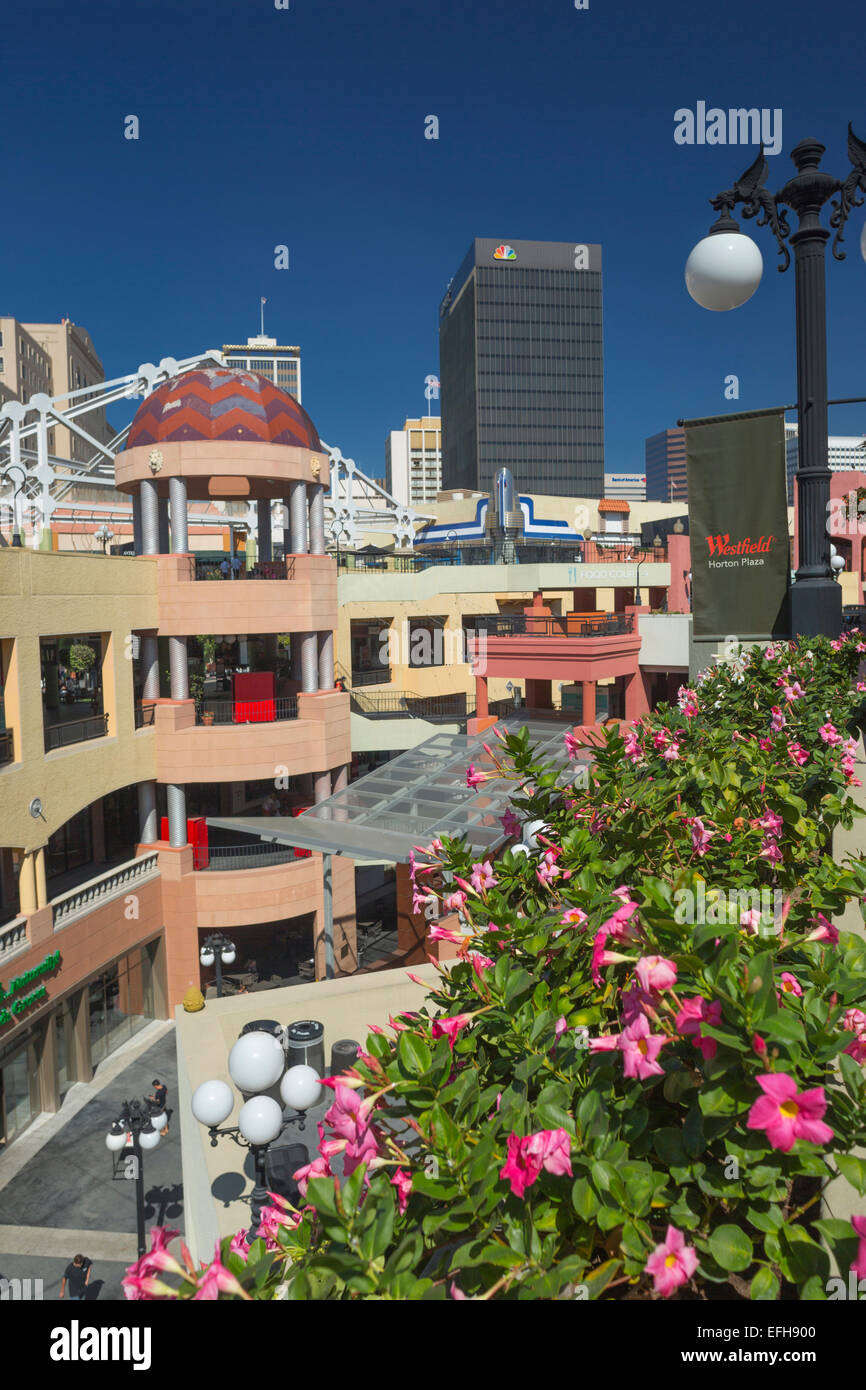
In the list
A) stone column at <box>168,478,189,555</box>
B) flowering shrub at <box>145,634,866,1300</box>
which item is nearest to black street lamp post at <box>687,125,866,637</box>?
flowering shrub at <box>145,634,866,1300</box>

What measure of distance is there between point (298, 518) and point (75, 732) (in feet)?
33.0

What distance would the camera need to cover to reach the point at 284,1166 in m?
9.22

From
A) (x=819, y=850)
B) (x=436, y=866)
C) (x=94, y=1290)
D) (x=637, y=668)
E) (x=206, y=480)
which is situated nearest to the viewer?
(x=436, y=866)

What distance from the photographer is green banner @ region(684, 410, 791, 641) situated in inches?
325

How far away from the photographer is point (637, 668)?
28672 millimetres

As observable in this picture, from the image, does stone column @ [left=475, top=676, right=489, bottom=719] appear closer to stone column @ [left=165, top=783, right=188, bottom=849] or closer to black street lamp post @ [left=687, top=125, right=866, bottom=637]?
stone column @ [left=165, top=783, right=188, bottom=849]

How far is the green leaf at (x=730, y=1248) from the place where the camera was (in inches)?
74.4

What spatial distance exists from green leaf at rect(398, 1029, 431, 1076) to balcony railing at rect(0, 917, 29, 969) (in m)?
20.2

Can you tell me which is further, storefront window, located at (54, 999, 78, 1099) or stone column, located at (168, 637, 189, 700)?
stone column, located at (168, 637, 189, 700)

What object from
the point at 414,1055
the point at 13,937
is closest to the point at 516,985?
the point at 414,1055

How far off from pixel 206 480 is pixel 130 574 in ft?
23.7

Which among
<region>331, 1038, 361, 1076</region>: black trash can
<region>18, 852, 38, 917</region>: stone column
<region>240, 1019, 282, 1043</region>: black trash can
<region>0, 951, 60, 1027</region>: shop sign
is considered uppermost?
<region>240, 1019, 282, 1043</region>: black trash can
